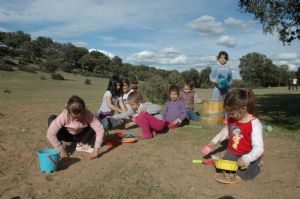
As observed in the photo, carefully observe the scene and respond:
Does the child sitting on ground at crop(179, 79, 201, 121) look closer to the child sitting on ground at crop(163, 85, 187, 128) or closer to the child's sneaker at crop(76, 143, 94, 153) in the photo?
the child sitting on ground at crop(163, 85, 187, 128)

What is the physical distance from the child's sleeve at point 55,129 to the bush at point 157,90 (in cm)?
1027

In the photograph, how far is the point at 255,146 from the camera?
3.82 metres

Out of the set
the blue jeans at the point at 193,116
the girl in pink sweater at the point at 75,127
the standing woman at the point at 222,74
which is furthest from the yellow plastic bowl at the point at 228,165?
the blue jeans at the point at 193,116

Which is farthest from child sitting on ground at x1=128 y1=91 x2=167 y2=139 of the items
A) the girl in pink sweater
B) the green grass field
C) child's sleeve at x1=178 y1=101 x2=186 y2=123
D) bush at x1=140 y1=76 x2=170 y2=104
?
bush at x1=140 y1=76 x2=170 y2=104

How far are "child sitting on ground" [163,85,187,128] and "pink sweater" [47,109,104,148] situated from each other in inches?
104

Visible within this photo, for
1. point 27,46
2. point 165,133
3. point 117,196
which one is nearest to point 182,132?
point 165,133

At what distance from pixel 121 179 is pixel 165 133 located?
3027mm

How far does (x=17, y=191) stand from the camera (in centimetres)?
367

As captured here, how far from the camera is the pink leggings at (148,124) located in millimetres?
6321

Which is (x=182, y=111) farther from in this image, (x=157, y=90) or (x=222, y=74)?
(x=157, y=90)

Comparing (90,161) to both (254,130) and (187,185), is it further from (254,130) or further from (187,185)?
(254,130)

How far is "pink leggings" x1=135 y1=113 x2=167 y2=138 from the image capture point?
20.7 ft

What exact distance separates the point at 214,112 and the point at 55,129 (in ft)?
14.8

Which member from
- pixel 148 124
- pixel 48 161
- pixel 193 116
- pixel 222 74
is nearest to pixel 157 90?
pixel 193 116
